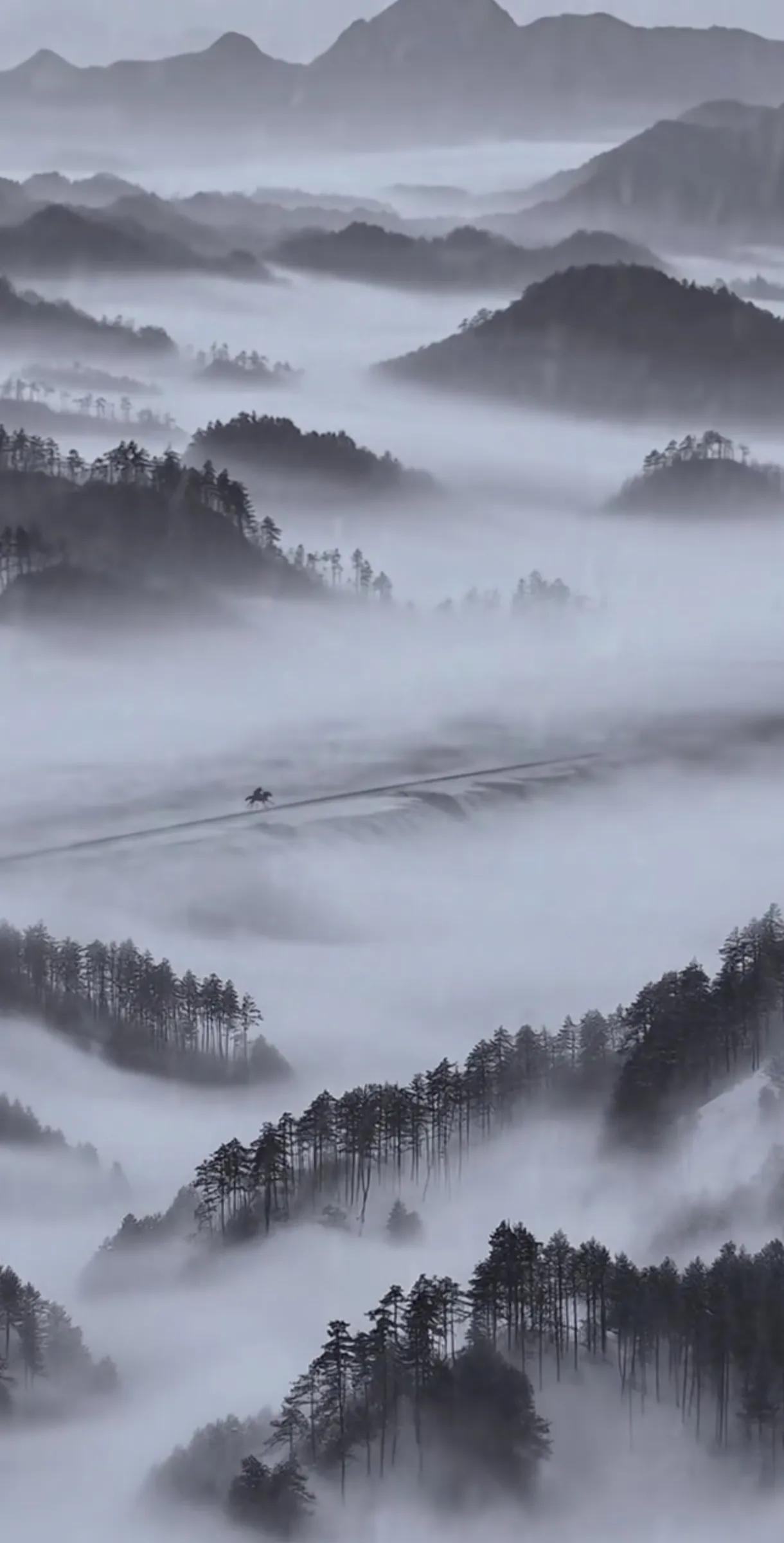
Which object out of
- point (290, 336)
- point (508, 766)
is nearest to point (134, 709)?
point (508, 766)

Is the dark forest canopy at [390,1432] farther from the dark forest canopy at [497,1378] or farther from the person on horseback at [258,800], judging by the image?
the person on horseback at [258,800]

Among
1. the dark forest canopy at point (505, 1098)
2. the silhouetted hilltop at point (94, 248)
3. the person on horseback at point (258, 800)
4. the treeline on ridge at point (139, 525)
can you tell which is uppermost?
the silhouetted hilltop at point (94, 248)

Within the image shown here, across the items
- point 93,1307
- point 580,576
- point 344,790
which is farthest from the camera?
point 580,576

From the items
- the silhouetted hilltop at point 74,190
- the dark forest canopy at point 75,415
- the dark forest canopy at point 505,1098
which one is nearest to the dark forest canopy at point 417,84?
the silhouetted hilltop at point 74,190

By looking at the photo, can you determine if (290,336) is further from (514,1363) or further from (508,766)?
(514,1363)

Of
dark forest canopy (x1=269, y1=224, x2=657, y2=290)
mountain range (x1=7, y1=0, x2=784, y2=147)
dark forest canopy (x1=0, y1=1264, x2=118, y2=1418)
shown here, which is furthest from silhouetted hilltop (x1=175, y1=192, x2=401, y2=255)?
dark forest canopy (x1=0, y1=1264, x2=118, y2=1418)

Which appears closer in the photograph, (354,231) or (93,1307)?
(93,1307)

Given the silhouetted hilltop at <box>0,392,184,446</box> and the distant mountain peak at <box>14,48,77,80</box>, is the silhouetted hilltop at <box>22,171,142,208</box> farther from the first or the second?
the silhouetted hilltop at <box>0,392,184,446</box>
